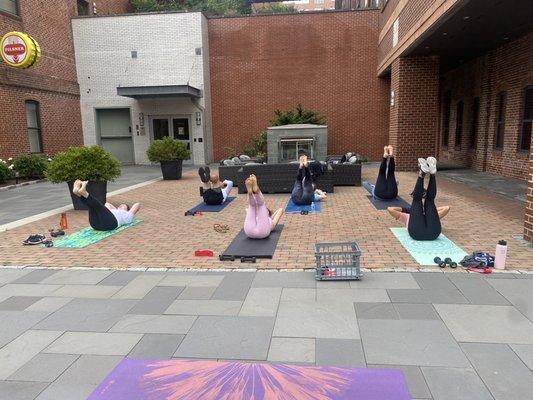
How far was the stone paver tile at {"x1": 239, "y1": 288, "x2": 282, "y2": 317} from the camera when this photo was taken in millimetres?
3959

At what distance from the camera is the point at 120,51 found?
2075cm

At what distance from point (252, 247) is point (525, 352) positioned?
11.9ft

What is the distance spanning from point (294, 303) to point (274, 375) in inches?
49.5

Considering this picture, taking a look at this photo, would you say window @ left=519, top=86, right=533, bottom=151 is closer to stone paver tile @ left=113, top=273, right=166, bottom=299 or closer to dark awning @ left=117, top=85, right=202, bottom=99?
stone paver tile @ left=113, top=273, right=166, bottom=299

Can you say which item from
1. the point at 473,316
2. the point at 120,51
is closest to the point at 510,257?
the point at 473,316

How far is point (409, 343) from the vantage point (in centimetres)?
332

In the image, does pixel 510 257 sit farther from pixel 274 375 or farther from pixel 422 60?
pixel 422 60

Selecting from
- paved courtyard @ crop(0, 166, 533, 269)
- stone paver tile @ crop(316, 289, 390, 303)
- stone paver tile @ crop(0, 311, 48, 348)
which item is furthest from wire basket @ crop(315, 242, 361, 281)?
stone paver tile @ crop(0, 311, 48, 348)

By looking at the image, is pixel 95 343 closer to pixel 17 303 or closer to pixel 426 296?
pixel 17 303

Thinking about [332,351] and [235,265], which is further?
[235,265]

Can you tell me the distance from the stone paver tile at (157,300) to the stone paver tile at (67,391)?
1176mm

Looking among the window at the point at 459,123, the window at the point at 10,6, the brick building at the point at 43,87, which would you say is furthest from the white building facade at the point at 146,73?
the window at the point at 459,123

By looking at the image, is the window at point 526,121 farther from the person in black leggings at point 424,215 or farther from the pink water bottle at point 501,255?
the pink water bottle at point 501,255

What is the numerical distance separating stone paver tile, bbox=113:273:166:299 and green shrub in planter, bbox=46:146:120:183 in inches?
198
